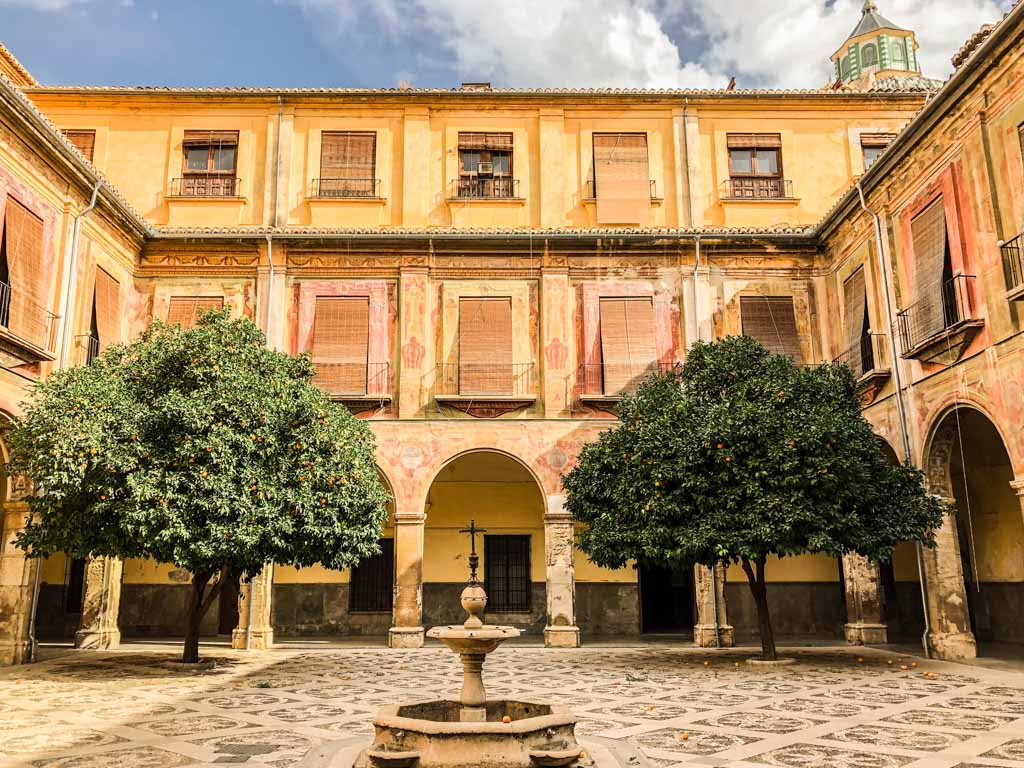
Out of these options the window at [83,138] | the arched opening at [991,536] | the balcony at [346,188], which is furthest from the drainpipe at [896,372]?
the window at [83,138]

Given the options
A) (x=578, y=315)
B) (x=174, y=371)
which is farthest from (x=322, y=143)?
(x=174, y=371)

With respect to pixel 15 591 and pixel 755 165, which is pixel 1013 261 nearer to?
pixel 755 165

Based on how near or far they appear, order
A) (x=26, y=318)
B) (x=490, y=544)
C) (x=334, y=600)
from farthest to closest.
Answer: (x=490, y=544), (x=334, y=600), (x=26, y=318)

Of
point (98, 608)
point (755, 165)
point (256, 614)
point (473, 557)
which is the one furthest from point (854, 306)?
point (98, 608)

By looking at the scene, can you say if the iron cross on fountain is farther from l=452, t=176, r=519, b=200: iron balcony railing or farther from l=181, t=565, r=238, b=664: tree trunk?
l=452, t=176, r=519, b=200: iron balcony railing

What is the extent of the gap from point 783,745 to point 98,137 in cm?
1825

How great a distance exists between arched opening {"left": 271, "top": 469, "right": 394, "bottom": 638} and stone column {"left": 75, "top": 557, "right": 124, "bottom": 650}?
383cm

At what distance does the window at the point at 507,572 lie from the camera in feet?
67.2

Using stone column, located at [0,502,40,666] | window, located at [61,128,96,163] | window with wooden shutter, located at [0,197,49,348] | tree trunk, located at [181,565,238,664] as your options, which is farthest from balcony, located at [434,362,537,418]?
window, located at [61,128,96,163]

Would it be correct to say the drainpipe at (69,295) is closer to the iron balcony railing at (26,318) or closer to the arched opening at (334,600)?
the iron balcony railing at (26,318)

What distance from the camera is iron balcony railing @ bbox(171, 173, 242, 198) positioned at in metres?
19.0

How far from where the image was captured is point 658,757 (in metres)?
7.09

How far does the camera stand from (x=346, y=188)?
→ 1906cm

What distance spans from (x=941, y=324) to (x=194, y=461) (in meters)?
11.6
